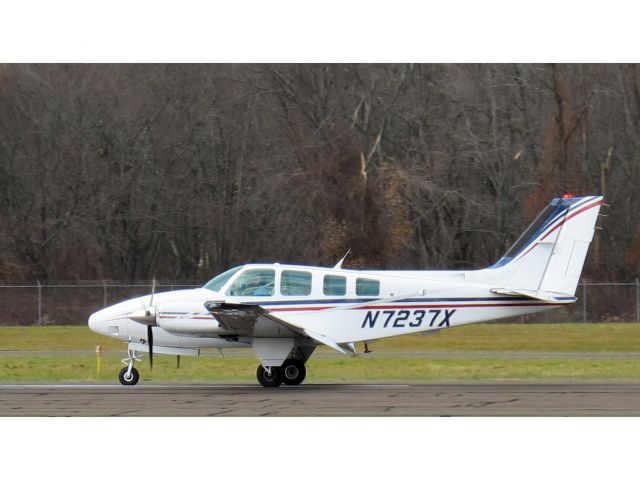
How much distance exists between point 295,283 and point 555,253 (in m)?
5.56

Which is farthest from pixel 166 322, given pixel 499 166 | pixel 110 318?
pixel 499 166

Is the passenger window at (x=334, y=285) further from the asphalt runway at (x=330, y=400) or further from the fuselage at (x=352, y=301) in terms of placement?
the asphalt runway at (x=330, y=400)

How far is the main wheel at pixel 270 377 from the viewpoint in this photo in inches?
853

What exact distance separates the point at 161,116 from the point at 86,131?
3279 millimetres

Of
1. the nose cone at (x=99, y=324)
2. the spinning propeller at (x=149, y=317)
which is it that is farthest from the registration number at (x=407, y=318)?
the nose cone at (x=99, y=324)

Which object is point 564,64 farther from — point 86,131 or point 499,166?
point 86,131

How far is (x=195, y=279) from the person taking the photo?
1687 inches

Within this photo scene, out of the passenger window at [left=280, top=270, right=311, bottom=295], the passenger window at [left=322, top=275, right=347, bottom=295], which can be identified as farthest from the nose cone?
the passenger window at [left=322, top=275, right=347, bottom=295]

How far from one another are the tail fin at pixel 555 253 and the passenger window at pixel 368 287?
2678mm

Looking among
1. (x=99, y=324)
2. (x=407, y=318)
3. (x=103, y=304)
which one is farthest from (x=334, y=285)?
(x=103, y=304)

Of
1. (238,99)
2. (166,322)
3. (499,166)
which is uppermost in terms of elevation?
(238,99)

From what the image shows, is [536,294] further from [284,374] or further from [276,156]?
[276,156]

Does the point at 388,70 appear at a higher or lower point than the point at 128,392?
higher

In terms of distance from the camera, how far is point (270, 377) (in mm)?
21703
